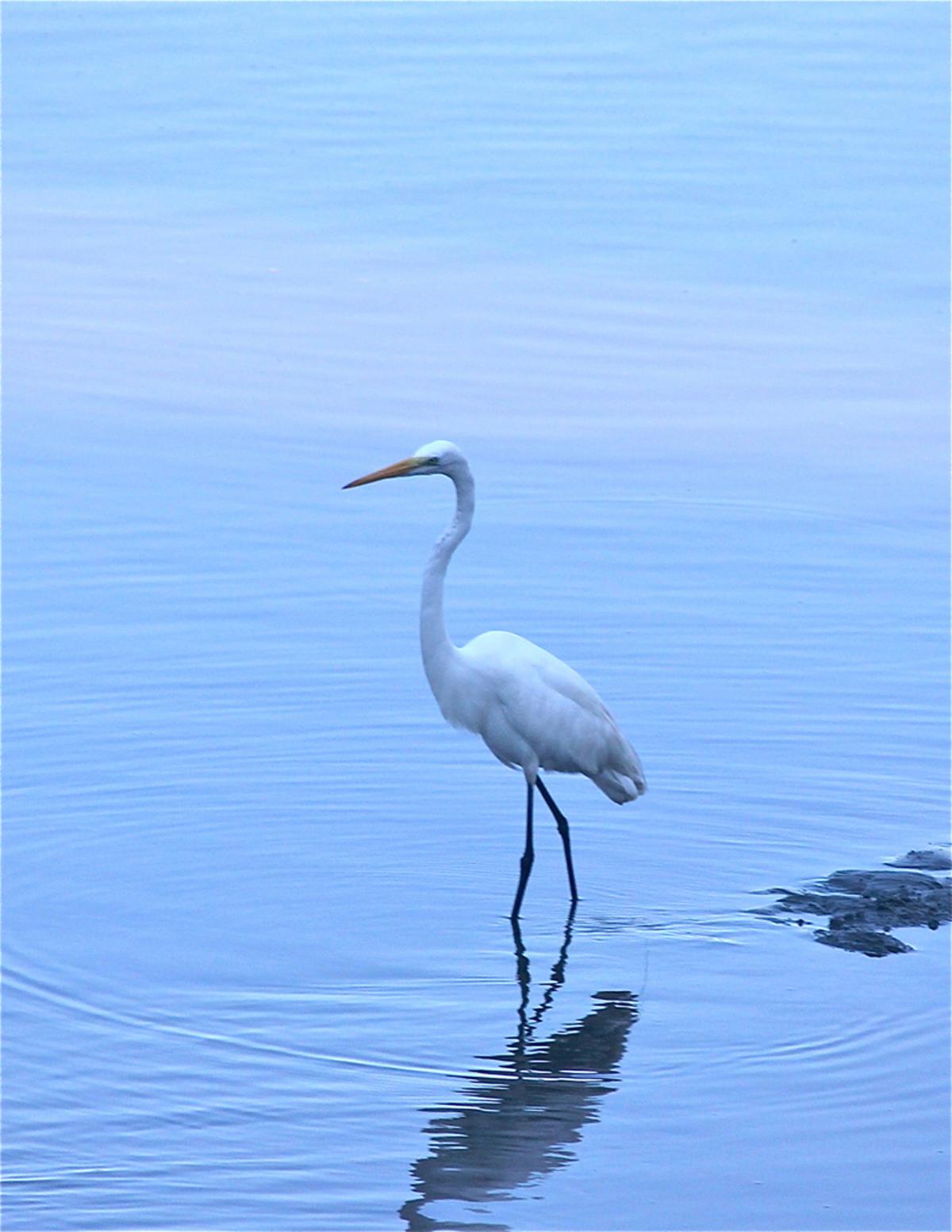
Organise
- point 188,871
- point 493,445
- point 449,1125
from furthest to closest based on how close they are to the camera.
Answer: point 493,445 → point 188,871 → point 449,1125

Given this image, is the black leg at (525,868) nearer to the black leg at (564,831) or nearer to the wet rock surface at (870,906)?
the black leg at (564,831)

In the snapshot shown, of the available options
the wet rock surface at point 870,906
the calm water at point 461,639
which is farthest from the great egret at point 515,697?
the wet rock surface at point 870,906

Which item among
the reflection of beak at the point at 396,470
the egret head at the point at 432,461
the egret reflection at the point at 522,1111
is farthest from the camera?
the egret head at the point at 432,461

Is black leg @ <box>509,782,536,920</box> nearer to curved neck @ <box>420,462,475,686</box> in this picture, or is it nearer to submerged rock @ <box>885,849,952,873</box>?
curved neck @ <box>420,462,475,686</box>

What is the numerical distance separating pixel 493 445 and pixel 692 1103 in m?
5.70

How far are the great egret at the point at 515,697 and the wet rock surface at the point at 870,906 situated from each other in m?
0.71

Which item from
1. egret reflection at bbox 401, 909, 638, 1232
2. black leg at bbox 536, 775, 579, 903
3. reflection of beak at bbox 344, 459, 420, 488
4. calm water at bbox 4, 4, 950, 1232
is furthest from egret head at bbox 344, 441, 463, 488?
egret reflection at bbox 401, 909, 638, 1232

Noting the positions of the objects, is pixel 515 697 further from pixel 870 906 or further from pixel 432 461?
pixel 870 906

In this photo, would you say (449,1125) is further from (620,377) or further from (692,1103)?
(620,377)

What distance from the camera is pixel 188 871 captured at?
22.6 feet

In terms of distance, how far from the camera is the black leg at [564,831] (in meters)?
6.83

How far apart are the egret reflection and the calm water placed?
0.05 ft

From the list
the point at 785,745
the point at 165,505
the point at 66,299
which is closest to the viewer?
the point at 785,745

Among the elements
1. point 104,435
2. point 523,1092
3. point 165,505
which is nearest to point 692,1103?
point 523,1092
